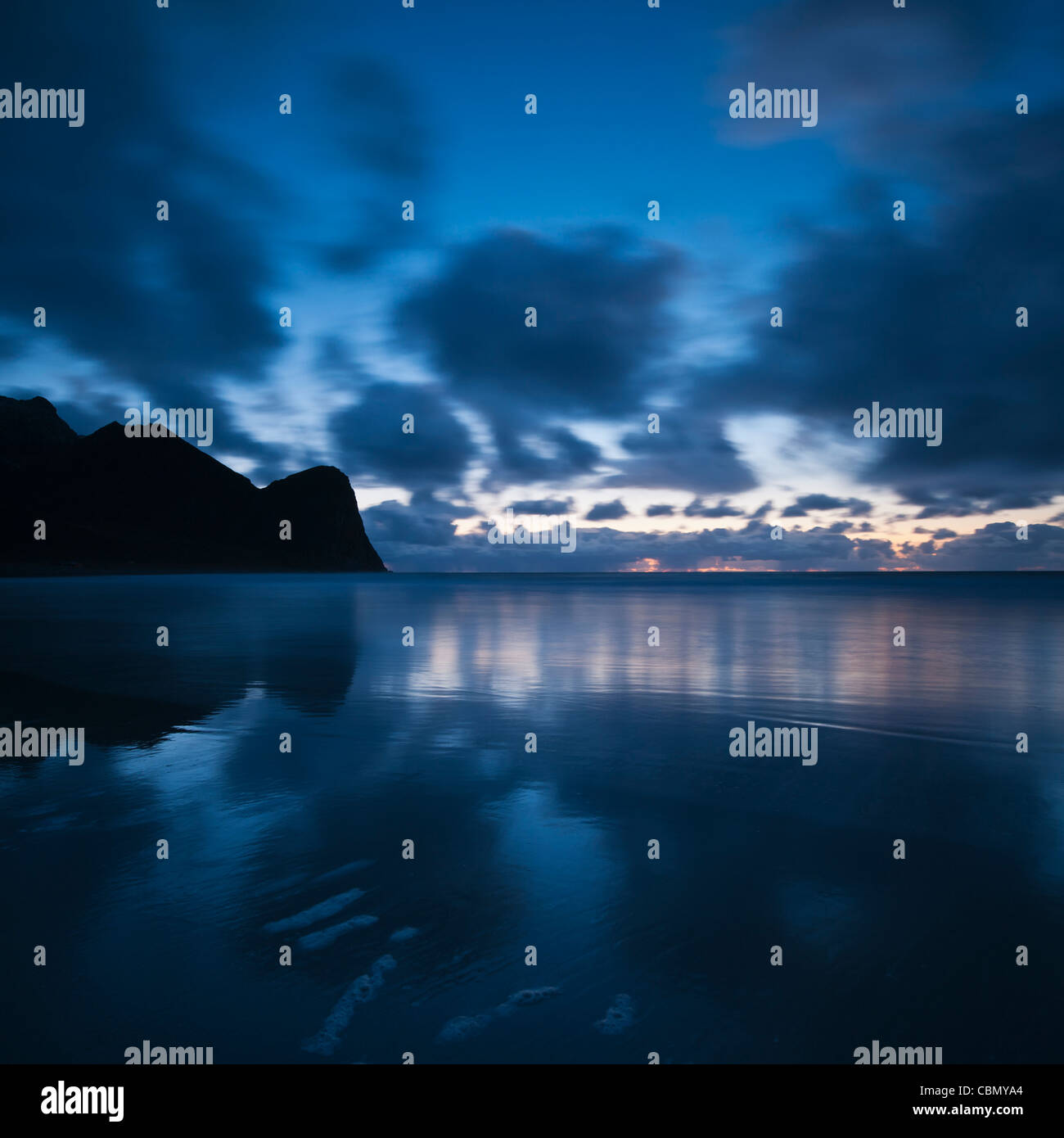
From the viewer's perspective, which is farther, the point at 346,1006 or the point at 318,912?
the point at 318,912

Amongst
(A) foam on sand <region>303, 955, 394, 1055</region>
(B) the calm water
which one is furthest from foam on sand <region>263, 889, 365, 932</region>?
(A) foam on sand <region>303, 955, 394, 1055</region>

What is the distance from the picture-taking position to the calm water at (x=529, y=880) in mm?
4168

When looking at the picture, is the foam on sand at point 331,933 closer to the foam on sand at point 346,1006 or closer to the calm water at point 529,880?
the calm water at point 529,880

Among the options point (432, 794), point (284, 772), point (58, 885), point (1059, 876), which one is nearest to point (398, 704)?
point (284, 772)

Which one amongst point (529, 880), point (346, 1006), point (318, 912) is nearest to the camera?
point (346, 1006)

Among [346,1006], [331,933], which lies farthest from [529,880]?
[346,1006]

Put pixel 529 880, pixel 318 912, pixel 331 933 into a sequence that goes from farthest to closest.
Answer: pixel 529 880 < pixel 318 912 < pixel 331 933

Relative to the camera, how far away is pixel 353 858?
648cm

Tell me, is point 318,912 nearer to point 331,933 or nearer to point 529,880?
point 331,933

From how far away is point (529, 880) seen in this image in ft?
19.8

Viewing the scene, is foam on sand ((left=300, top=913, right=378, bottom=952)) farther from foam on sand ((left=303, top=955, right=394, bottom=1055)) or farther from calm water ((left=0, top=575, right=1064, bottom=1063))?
foam on sand ((left=303, top=955, right=394, bottom=1055))

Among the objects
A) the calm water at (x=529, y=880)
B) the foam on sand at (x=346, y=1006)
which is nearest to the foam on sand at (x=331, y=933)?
the calm water at (x=529, y=880)

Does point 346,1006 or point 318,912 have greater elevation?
point 318,912
